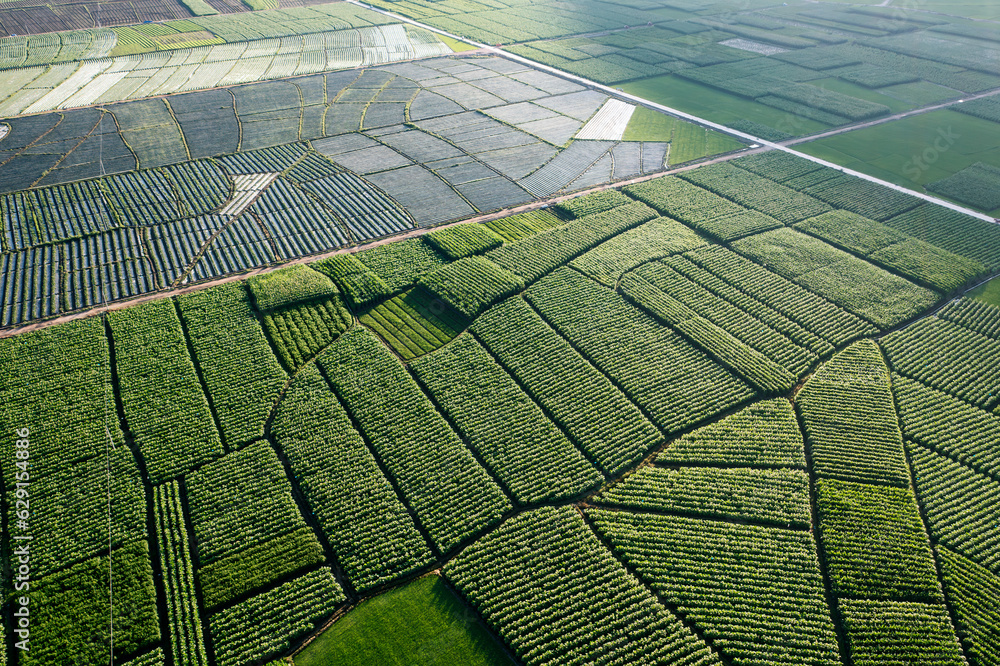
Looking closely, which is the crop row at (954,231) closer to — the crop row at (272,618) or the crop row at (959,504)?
the crop row at (959,504)

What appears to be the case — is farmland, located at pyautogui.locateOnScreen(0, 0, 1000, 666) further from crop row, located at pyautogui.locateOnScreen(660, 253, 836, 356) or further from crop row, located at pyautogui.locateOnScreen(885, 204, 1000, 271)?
crop row, located at pyautogui.locateOnScreen(885, 204, 1000, 271)

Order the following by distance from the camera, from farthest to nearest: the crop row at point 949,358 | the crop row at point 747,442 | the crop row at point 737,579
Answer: the crop row at point 949,358 → the crop row at point 747,442 → the crop row at point 737,579

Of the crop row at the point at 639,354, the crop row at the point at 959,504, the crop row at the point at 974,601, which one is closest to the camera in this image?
the crop row at the point at 974,601

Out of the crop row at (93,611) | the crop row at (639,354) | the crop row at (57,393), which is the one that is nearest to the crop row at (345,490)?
the crop row at (93,611)

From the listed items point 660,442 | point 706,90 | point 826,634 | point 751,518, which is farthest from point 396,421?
point 706,90

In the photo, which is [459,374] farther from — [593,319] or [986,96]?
[986,96]

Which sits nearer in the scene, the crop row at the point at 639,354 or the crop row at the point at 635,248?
the crop row at the point at 639,354
